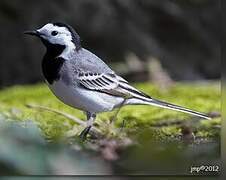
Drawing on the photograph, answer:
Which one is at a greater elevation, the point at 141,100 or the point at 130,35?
the point at 130,35

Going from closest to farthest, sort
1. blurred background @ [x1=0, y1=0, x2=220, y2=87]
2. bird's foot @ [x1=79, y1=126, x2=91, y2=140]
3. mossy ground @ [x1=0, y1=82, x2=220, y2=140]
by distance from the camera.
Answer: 1. bird's foot @ [x1=79, y1=126, x2=91, y2=140]
2. mossy ground @ [x1=0, y1=82, x2=220, y2=140]
3. blurred background @ [x1=0, y1=0, x2=220, y2=87]

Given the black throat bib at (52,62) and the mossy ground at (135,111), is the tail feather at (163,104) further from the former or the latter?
the black throat bib at (52,62)

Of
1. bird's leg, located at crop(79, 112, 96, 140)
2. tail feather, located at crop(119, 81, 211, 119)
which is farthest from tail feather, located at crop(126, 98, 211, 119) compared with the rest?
bird's leg, located at crop(79, 112, 96, 140)

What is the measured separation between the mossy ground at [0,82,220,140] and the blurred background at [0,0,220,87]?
9 centimetres

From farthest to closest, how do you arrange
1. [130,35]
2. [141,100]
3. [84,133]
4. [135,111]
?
[130,35]
[135,111]
[141,100]
[84,133]

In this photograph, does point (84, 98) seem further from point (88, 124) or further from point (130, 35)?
point (130, 35)

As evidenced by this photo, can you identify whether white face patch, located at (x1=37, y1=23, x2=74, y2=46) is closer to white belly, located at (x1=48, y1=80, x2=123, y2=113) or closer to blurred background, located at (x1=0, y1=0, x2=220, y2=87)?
white belly, located at (x1=48, y1=80, x2=123, y2=113)

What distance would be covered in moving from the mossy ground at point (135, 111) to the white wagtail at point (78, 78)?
0.05 metres

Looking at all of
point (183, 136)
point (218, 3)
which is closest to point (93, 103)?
point (183, 136)

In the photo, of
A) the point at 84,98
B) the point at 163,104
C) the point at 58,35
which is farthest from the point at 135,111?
the point at 58,35

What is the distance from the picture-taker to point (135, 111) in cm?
165

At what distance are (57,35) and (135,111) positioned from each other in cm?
33

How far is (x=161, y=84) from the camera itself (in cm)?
186

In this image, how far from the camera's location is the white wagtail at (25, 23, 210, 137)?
146cm
